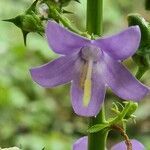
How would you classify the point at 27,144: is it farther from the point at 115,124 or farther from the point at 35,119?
the point at 115,124

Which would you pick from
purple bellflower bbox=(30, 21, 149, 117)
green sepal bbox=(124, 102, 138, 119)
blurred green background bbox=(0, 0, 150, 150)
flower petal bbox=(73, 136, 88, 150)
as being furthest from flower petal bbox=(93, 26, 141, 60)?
blurred green background bbox=(0, 0, 150, 150)

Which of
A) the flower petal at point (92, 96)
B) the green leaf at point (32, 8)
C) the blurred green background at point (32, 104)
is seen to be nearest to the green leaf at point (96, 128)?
the flower petal at point (92, 96)

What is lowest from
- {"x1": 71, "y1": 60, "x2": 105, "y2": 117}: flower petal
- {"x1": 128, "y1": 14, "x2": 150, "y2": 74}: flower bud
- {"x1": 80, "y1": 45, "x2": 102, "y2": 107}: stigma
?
{"x1": 71, "y1": 60, "x2": 105, "y2": 117}: flower petal

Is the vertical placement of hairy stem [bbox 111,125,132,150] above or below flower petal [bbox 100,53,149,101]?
below

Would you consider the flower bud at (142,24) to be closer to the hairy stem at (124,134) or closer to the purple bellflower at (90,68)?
the purple bellflower at (90,68)

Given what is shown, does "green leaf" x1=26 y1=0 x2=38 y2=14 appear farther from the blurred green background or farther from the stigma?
the blurred green background
